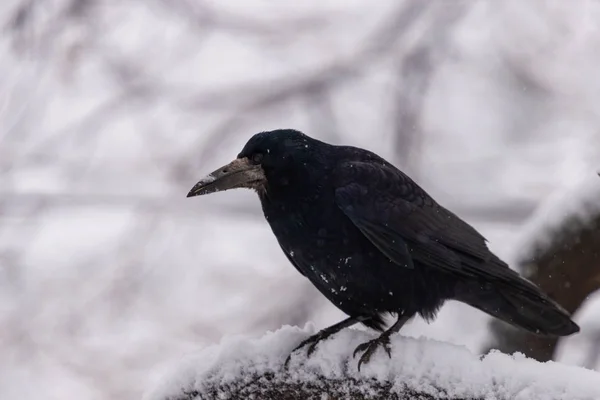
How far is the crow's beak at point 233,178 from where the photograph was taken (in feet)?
10.1

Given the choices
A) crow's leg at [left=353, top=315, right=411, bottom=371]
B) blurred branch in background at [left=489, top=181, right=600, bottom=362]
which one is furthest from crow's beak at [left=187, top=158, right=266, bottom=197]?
blurred branch in background at [left=489, top=181, right=600, bottom=362]

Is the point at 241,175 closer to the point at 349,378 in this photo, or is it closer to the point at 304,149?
the point at 304,149

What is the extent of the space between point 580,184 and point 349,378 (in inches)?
56.1

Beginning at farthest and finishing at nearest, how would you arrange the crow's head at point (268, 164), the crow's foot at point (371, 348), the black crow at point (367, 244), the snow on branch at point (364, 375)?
the crow's head at point (268, 164), the black crow at point (367, 244), the crow's foot at point (371, 348), the snow on branch at point (364, 375)

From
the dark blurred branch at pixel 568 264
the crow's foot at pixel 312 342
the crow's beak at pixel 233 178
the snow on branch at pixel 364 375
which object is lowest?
the snow on branch at pixel 364 375

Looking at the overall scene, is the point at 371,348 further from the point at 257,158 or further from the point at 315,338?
the point at 257,158

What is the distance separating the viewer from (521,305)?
3.14m

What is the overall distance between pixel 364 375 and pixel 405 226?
3.02 ft

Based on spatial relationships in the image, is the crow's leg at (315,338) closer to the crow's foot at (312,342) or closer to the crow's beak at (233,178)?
the crow's foot at (312,342)

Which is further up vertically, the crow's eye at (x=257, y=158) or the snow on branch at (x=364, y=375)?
the crow's eye at (x=257, y=158)

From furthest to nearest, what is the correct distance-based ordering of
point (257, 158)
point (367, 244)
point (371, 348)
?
point (257, 158), point (367, 244), point (371, 348)

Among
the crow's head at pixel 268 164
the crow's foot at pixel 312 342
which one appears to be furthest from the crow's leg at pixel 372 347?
the crow's head at pixel 268 164

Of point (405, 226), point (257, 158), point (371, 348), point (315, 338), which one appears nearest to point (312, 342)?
point (315, 338)

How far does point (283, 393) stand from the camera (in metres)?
2.44
